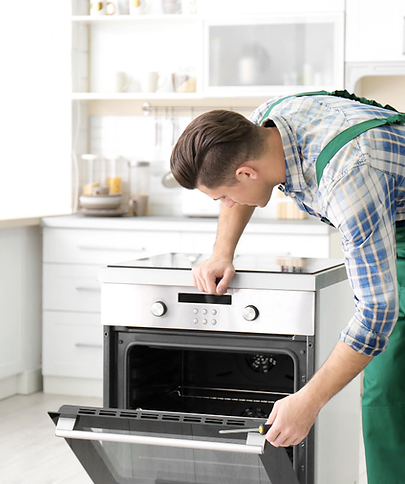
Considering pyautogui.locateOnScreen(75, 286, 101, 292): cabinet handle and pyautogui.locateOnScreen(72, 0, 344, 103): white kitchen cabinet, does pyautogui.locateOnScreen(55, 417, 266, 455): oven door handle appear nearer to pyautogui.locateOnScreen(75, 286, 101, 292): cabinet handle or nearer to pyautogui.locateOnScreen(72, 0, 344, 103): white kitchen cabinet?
pyautogui.locateOnScreen(75, 286, 101, 292): cabinet handle

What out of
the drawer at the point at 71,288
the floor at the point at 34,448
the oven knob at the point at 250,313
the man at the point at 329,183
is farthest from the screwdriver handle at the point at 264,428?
the drawer at the point at 71,288

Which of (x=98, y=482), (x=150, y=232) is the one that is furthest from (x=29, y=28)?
(x=98, y=482)

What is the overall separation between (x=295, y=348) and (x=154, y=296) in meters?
0.35

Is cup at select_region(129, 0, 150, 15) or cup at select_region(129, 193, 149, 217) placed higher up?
cup at select_region(129, 0, 150, 15)

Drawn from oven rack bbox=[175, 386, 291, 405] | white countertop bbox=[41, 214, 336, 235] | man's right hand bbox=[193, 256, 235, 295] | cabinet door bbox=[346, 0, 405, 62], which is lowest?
oven rack bbox=[175, 386, 291, 405]

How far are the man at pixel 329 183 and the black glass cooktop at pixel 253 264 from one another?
239 millimetres

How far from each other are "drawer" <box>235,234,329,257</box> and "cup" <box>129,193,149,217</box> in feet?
2.65

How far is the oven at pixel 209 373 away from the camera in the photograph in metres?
1.46

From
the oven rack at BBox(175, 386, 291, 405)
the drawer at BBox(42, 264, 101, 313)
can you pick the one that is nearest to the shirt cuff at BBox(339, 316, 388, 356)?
the oven rack at BBox(175, 386, 291, 405)

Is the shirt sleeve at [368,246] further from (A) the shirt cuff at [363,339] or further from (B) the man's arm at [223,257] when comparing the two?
(B) the man's arm at [223,257]

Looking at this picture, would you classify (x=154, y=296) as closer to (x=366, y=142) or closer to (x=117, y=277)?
(x=117, y=277)

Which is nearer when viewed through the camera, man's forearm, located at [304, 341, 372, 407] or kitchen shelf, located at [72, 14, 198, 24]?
man's forearm, located at [304, 341, 372, 407]

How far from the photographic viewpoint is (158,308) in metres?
1.69

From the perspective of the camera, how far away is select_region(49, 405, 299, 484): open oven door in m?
1.40
